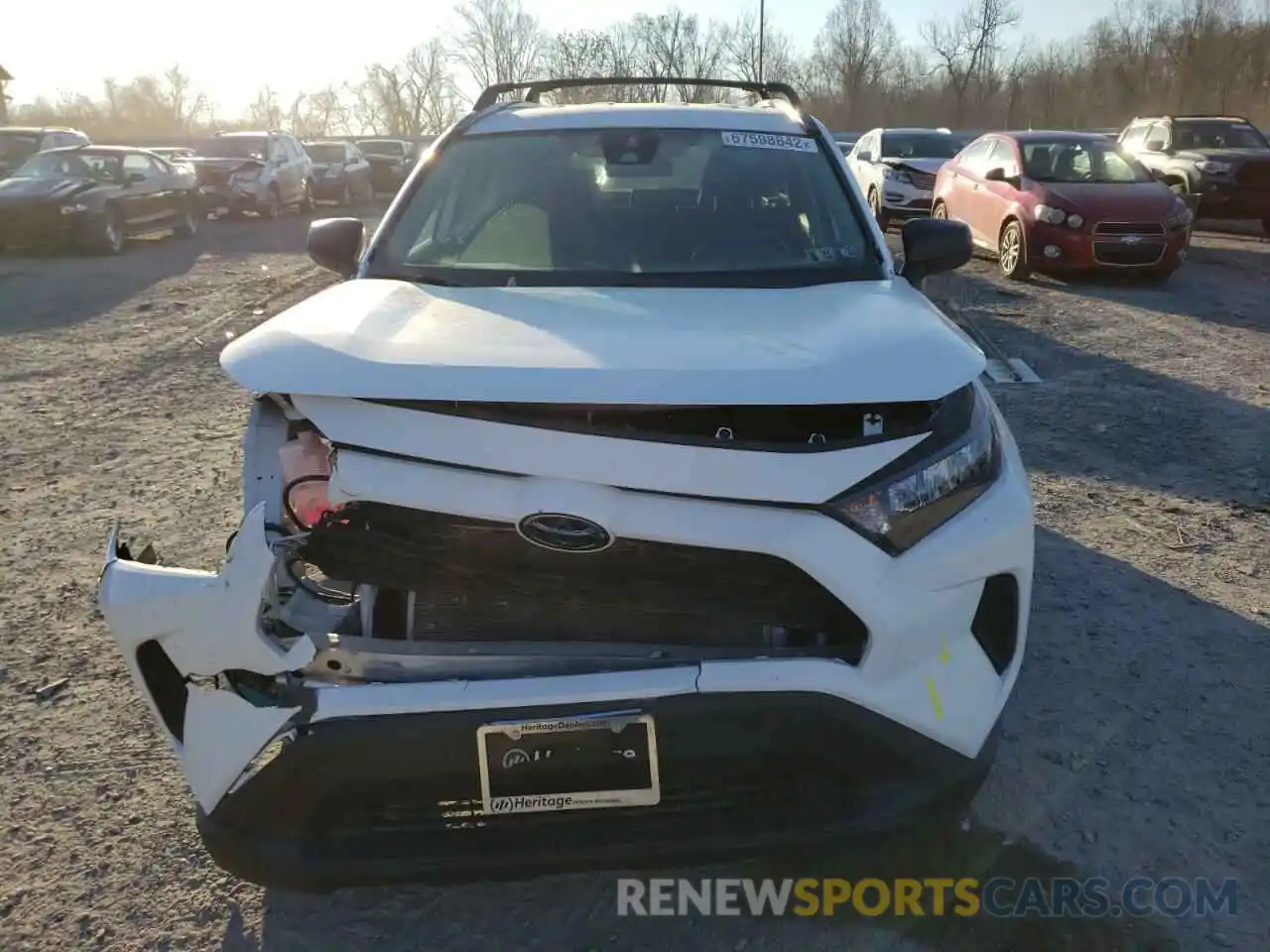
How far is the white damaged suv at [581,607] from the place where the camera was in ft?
6.23

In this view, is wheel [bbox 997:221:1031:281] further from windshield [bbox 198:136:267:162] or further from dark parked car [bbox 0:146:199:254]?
windshield [bbox 198:136:267:162]

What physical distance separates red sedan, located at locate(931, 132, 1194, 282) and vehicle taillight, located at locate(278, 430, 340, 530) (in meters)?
9.33

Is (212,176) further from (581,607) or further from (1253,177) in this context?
(581,607)

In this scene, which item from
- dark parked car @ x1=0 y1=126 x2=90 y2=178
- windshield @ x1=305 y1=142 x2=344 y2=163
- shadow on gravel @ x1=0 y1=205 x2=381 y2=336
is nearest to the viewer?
shadow on gravel @ x1=0 y1=205 x2=381 y2=336

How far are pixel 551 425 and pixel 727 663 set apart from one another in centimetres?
55

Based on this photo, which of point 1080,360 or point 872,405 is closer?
point 872,405

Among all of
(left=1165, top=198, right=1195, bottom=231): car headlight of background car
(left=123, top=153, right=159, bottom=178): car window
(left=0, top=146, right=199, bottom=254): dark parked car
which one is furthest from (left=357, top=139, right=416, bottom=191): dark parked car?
(left=1165, top=198, right=1195, bottom=231): car headlight of background car

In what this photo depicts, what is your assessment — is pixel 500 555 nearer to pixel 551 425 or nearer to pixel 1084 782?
pixel 551 425

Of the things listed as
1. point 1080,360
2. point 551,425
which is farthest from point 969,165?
point 551,425

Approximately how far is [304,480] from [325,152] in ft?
77.9

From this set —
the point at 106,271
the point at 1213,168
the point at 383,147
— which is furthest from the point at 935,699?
the point at 383,147

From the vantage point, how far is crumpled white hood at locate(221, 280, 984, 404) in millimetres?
1950

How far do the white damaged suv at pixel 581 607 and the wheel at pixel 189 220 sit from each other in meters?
15.7

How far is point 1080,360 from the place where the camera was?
24.2 feet
